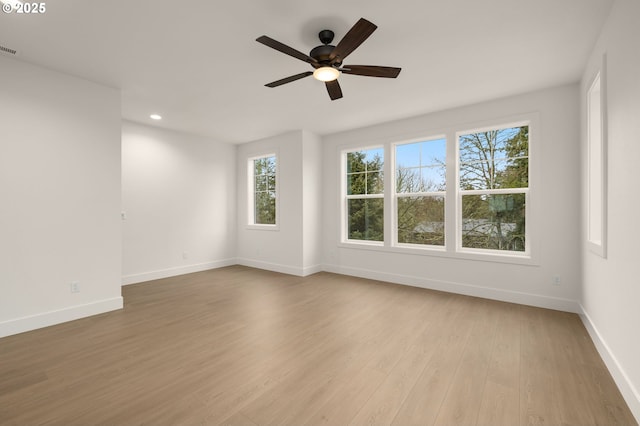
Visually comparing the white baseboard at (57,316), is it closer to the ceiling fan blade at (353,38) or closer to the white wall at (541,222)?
the ceiling fan blade at (353,38)

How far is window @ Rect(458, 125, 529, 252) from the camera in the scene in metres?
3.90

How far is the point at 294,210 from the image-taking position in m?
5.56

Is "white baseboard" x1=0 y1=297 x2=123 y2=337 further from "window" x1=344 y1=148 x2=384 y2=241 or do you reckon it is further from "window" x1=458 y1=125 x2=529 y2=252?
"window" x1=458 y1=125 x2=529 y2=252

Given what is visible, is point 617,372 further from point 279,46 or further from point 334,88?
point 279,46

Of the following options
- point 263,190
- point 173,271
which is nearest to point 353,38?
point 263,190

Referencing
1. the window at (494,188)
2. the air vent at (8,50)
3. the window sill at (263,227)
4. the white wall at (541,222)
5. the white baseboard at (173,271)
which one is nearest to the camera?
the air vent at (8,50)

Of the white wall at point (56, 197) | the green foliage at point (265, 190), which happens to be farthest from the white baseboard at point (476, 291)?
the white wall at point (56, 197)

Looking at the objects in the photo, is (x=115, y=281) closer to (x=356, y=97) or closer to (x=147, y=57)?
(x=147, y=57)

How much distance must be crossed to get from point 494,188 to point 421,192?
105 cm

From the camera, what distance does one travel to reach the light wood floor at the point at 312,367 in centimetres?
178

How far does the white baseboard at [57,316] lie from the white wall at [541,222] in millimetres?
4229

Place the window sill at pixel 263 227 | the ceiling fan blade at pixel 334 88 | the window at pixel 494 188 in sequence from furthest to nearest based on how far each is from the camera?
the window sill at pixel 263 227, the window at pixel 494 188, the ceiling fan blade at pixel 334 88

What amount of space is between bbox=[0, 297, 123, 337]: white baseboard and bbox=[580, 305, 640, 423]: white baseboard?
487 cm

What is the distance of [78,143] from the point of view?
3.32 meters
